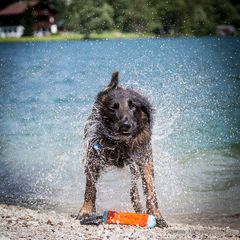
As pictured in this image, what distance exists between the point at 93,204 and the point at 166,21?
141 centimetres

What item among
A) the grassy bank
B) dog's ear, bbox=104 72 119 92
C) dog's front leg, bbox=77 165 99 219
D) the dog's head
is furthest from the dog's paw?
the grassy bank

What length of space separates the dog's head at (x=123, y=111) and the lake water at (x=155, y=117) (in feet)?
0.26

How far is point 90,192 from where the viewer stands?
12.8 ft

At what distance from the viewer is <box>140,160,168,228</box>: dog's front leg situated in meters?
3.81

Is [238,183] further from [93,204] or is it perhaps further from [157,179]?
[93,204]

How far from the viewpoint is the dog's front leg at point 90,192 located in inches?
153

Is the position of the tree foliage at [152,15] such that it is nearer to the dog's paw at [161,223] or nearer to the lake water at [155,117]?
the lake water at [155,117]

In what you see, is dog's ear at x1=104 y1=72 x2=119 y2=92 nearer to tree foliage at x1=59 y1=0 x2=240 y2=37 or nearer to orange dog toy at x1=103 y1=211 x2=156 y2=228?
tree foliage at x1=59 y1=0 x2=240 y2=37

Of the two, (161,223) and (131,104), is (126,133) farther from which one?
(161,223)

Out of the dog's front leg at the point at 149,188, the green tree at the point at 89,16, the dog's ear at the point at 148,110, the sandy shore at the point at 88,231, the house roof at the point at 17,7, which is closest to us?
the sandy shore at the point at 88,231

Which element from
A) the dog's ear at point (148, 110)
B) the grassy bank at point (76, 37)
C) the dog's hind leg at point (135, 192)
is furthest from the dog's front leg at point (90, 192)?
the grassy bank at point (76, 37)

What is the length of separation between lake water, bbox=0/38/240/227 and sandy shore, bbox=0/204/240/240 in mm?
154

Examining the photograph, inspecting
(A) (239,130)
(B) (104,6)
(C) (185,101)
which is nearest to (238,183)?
(A) (239,130)

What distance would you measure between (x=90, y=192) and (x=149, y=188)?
430 mm
